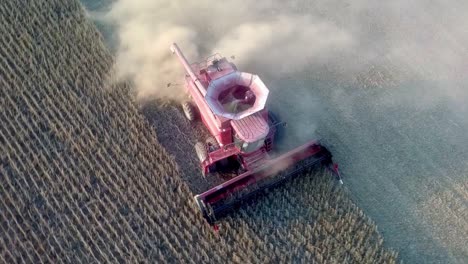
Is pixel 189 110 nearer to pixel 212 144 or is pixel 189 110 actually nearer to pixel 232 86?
pixel 212 144

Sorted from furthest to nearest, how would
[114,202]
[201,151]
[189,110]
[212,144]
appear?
[189,110] < [212,144] < [201,151] < [114,202]

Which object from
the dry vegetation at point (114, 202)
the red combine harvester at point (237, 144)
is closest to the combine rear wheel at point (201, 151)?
the red combine harvester at point (237, 144)

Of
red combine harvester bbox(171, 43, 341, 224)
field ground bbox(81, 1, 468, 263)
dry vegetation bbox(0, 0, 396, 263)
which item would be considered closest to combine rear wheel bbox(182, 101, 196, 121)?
red combine harvester bbox(171, 43, 341, 224)

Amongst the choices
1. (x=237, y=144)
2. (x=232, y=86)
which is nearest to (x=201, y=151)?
(x=237, y=144)

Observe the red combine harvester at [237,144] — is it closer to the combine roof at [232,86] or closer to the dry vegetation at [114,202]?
the combine roof at [232,86]

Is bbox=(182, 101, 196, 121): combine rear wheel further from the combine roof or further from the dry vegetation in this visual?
the combine roof

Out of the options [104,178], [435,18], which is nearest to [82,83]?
[104,178]
